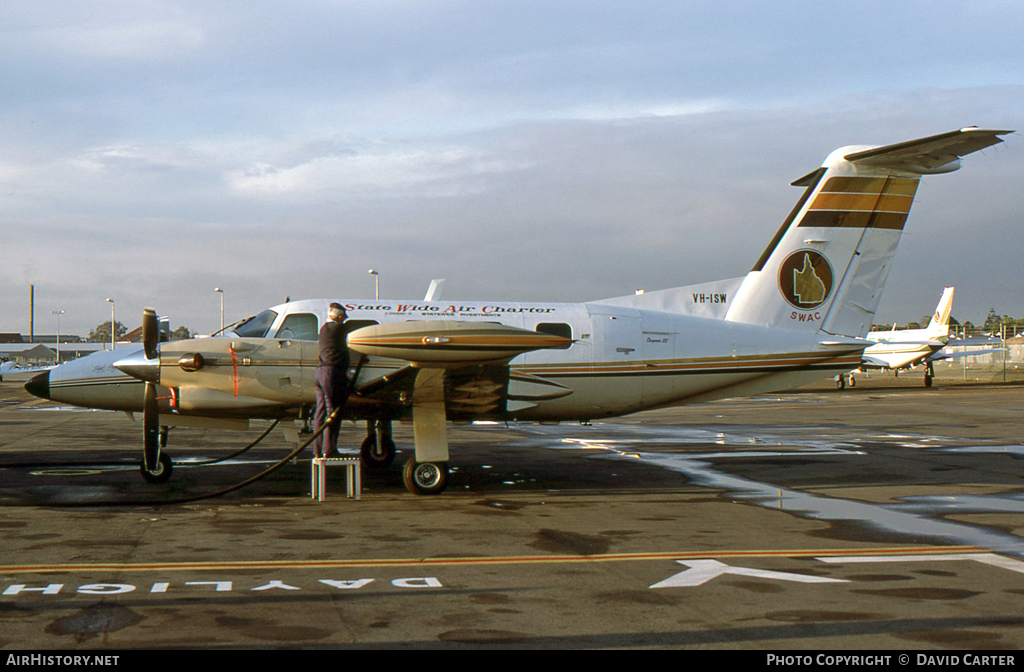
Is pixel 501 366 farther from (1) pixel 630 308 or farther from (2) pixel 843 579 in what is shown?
(2) pixel 843 579

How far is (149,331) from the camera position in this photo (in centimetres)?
1099

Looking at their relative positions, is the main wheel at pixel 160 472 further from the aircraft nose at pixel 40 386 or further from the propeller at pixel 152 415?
the aircraft nose at pixel 40 386

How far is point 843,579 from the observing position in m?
6.73

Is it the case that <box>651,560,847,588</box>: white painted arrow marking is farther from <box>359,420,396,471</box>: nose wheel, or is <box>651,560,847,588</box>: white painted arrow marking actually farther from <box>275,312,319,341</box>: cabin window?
<box>359,420,396,471</box>: nose wheel

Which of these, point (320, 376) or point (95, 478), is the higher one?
point (320, 376)

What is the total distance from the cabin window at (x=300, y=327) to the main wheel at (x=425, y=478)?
2567mm

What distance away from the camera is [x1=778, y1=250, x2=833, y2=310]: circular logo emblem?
47.5 feet

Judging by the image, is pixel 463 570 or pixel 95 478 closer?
pixel 463 570

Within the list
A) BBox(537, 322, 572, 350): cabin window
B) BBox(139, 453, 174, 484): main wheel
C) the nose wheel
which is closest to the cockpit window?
BBox(139, 453, 174, 484): main wheel

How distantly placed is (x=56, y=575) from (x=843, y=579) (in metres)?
6.51
